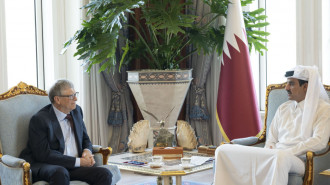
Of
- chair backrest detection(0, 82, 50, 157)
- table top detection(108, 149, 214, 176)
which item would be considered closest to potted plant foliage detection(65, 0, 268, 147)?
table top detection(108, 149, 214, 176)

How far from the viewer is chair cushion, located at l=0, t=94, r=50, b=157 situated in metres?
3.35

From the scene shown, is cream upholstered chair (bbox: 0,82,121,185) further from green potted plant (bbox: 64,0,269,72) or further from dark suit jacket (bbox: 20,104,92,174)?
green potted plant (bbox: 64,0,269,72)

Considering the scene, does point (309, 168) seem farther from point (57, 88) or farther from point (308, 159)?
point (57, 88)

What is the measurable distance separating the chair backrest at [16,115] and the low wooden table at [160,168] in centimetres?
69

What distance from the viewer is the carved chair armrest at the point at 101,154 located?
3.61 metres

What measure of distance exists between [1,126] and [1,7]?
68.8 inches

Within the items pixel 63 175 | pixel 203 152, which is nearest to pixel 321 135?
pixel 203 152

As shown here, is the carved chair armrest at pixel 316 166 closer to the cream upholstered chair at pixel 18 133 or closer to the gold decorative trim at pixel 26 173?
the cream upholstered chair at pixel 18 133

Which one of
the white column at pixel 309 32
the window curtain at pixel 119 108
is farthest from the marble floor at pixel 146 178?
the white column at pixel 309 32

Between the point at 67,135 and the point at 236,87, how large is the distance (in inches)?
73.5

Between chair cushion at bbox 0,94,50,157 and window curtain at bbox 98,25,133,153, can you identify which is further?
window curtain at bbox 98,25,133,153

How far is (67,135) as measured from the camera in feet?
11.4

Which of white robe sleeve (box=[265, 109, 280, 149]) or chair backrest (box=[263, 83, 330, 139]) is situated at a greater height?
chair backrest (box=[263, 83, 330, 139])

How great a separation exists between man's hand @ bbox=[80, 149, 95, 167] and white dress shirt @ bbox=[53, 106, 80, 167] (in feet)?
0.25
